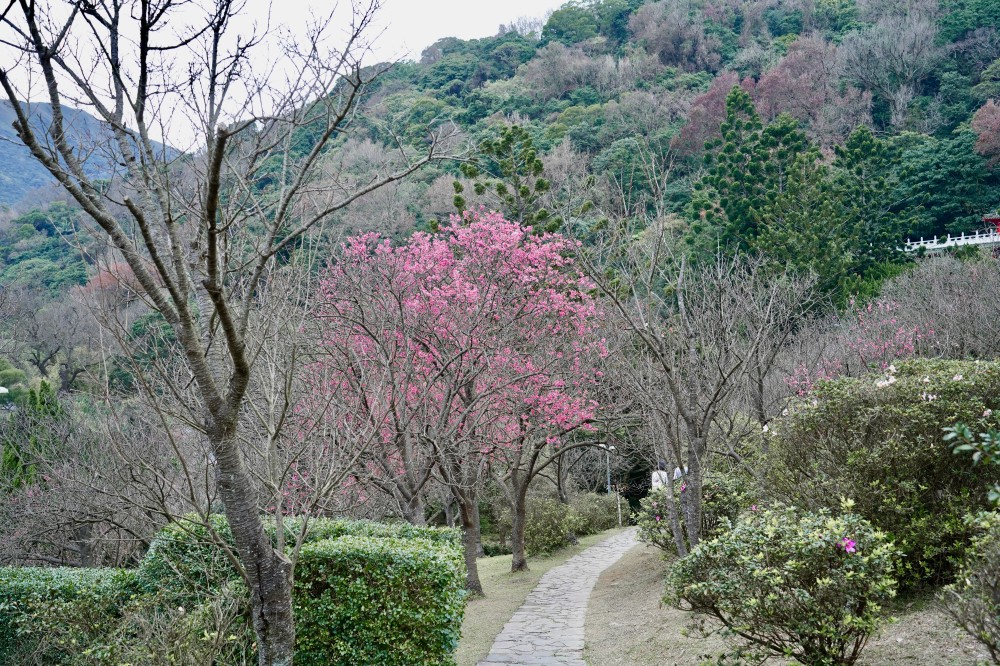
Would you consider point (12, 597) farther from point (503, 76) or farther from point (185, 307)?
point (503, 76)

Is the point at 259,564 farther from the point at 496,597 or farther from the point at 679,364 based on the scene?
the point at 496,597

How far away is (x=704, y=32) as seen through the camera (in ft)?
153

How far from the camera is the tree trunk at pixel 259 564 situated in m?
3.54

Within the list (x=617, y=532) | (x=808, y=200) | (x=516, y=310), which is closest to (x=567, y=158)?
(x=808, y=200)

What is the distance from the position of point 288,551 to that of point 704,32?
4883 cm

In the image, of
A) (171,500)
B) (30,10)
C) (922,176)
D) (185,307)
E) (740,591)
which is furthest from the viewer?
(922,176)

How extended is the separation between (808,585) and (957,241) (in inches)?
1044

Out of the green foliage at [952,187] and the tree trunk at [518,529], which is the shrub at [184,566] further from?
the green foliage at [952,187]

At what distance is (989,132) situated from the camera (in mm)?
26516

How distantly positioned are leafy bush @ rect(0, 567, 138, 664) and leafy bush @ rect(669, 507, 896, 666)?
458 cm

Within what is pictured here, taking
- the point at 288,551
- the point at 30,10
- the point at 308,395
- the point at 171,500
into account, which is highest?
the point at 30,10

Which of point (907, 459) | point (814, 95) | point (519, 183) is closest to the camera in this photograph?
point (907, 459)

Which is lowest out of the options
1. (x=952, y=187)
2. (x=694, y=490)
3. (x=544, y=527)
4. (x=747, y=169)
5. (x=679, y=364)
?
(x=544, y=527)

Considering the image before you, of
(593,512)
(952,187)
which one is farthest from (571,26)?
(593,512)
